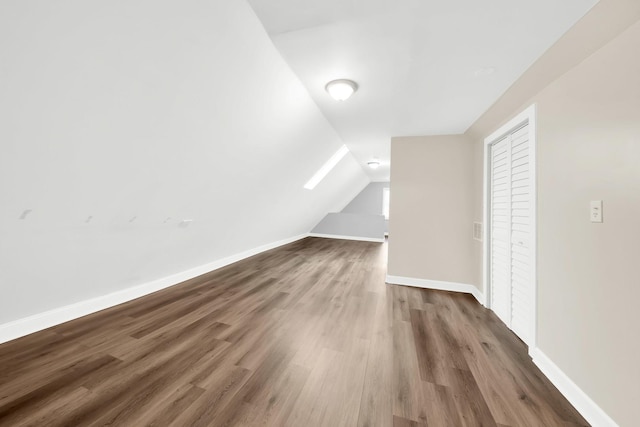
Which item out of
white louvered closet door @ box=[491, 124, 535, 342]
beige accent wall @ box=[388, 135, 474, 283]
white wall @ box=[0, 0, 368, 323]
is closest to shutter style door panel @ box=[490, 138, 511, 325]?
white louvered closet door @ box=[491, 124, 535, 342]

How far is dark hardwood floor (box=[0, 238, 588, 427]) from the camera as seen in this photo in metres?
1.34

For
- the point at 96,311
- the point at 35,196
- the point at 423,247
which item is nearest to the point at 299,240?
the point at 423,247

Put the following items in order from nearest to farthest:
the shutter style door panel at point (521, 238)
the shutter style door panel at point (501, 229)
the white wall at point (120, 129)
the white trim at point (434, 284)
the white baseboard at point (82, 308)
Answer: the white wall at point (120, 129)
the white baseboard at point (82, 308)
the shutter style door panel at point (521, 238)
the shutter style door panel at point (501, 229)
the white trim at point (434, 284)

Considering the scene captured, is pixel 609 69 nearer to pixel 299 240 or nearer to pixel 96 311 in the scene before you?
pixel 96 311

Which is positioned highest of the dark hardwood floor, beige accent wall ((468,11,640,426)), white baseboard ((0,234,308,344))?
beige accent wall ((468,11,640,426))

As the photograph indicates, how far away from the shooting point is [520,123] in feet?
7.47

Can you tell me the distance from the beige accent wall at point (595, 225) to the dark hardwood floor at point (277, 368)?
357 mm

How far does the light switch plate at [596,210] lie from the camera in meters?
1.39

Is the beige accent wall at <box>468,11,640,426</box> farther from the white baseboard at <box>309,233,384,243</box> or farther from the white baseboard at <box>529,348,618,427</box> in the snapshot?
the white baseboard at <box>309,233,384,243</box>

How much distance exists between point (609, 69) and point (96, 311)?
4646mm

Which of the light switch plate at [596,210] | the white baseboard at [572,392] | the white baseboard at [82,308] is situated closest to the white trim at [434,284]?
the white baseboard at [572,392]

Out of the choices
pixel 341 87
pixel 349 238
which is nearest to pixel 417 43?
pixel 341 87

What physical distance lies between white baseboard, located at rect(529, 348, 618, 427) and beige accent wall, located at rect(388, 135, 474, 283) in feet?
5.50

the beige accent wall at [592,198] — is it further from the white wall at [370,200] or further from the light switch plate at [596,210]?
the white wall at [370,200]
